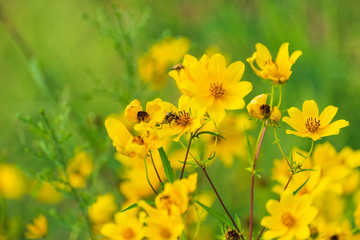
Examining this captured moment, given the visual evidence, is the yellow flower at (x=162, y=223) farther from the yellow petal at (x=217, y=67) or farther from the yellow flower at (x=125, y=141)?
the yellow petal at (x=217, y=67)

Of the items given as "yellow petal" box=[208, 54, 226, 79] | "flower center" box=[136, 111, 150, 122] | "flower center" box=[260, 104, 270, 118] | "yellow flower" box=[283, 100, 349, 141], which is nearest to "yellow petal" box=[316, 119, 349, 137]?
"yellow flower" box=[283, 100, 349, 141]

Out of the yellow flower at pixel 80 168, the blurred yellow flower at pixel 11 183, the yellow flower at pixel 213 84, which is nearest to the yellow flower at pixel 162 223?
the yellow flower at pixel 213 84

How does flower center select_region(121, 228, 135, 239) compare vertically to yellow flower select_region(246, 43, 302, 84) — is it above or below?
below

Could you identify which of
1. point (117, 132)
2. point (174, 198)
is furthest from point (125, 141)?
point (174, 198)

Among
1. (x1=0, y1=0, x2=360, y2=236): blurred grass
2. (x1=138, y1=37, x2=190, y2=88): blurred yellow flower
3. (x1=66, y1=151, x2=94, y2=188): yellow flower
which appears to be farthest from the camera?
(x1=0, y1=0, x2=360, y2=236): blurred grass

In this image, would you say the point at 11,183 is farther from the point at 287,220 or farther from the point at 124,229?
the point at 287,220

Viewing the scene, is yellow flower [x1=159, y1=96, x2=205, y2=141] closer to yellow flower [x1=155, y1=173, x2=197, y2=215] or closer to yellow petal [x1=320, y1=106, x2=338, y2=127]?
yellow flower [x1=155, y1=173, x2=197, y2=215]

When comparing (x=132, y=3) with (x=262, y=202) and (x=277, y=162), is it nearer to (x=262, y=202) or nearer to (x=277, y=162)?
(x=262, y=202)
